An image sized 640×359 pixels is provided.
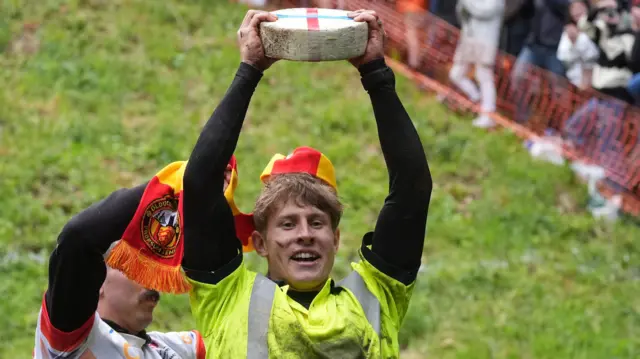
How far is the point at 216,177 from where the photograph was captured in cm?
315

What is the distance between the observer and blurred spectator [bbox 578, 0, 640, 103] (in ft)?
31.4

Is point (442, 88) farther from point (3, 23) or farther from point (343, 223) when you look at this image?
point (3, 23)

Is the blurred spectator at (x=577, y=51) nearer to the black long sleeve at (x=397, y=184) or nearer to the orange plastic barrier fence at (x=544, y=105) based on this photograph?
the orange plastic barrier fence at (x=544, y=105)

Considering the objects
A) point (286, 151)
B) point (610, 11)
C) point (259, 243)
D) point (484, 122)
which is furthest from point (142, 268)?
point (484, 122)

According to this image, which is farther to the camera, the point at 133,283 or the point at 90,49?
the point at 90,49

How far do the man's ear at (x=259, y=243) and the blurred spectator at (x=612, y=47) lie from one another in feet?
22.2

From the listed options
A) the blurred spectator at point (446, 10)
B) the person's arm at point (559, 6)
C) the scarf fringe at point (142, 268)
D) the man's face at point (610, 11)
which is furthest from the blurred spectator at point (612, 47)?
the scarf fringe at point (142, 268)

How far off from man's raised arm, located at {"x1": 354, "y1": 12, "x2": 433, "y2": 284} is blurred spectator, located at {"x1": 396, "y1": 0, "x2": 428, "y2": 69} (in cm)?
808

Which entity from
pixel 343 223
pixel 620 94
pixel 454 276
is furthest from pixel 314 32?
pixel 620 94

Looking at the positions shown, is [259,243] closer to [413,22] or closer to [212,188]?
[212,188]

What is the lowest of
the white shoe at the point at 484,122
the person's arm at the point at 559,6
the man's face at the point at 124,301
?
the white shoe at the point at 484,122

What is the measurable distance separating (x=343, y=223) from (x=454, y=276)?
110cm

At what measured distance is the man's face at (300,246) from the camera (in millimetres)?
3277

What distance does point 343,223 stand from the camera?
28.7 ft
